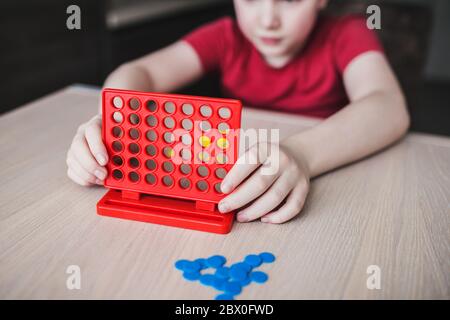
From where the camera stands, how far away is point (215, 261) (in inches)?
16.9

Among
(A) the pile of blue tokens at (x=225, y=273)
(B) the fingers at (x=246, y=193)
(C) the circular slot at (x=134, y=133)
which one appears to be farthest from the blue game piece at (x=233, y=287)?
(C) the circular slot at (x=134, y=133)

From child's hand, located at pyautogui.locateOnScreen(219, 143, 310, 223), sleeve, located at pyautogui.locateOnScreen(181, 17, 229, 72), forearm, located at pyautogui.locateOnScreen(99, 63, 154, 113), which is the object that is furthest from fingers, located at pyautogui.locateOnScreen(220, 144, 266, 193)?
sleeve, located at pyautogui.locateOnScreen(181, 17, 229, 72)

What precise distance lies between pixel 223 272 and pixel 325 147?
287 millimetres

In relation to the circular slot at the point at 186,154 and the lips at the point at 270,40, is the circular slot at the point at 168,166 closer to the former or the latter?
the circular slot at the point at 186,154

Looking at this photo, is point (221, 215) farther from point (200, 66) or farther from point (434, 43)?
point (434, 43)

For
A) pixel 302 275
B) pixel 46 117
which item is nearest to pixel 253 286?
pixel 302 275

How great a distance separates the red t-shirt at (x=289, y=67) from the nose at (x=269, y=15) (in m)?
0.17

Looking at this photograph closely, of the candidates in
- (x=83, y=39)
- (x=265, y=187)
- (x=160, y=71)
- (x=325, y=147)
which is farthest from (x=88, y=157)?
(x=83, y=39)

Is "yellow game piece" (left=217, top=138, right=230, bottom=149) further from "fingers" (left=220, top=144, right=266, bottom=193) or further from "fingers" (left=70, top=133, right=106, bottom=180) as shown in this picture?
"fingers" (left=70, top=133, right=106, bottom=180)

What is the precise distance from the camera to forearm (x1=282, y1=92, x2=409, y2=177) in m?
0.62

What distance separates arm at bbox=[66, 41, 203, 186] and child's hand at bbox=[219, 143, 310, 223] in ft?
0.51

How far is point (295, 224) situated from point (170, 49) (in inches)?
24.0

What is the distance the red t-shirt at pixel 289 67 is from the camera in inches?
38.9

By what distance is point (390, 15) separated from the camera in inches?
104
